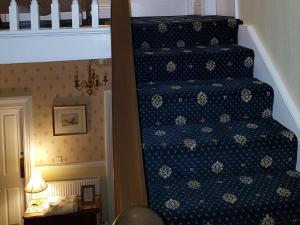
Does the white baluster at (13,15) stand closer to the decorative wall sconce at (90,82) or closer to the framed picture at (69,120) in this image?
the decorative wall sconce at (90,82)

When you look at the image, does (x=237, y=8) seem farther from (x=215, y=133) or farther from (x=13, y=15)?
(x=13, y=15)

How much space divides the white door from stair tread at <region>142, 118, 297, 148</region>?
414cm

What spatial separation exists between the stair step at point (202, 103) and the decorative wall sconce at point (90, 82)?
11.9ft

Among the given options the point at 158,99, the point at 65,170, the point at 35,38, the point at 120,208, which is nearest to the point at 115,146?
the point at 120,208

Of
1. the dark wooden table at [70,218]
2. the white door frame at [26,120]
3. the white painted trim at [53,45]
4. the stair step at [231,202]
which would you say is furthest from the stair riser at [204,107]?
the white door frame at [26,120]

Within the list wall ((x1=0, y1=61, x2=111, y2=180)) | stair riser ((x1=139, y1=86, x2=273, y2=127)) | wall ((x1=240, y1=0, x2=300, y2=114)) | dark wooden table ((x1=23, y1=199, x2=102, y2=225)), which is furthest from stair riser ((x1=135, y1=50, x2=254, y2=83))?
dark wooden table ((x1=23, y1=199, x2=102, y2=225))

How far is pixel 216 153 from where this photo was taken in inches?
77.2

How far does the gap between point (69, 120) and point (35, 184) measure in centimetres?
100

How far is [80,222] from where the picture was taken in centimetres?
552

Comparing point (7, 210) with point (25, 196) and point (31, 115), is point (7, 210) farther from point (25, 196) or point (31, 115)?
point (31, 115)

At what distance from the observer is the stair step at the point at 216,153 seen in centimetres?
194

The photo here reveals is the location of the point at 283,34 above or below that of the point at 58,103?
above

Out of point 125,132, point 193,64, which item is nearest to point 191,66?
point 193,64

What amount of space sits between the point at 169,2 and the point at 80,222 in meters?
3.09
